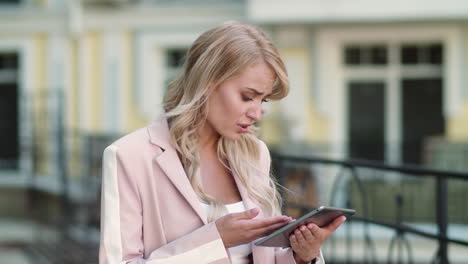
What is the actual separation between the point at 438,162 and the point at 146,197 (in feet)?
28.4

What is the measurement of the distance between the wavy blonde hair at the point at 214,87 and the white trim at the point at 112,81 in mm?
8934

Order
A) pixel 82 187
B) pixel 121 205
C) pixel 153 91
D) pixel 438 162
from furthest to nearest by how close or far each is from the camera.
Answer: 1. pixel 153 91
2. pixel 438 162
3. pixel 82 187
4. pixel 121 205

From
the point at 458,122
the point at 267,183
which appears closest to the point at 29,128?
the point at 458,122

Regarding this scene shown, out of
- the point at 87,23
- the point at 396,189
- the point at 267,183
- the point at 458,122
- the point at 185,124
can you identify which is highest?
the point at 87,23

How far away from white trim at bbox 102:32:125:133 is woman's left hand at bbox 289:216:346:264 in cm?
913

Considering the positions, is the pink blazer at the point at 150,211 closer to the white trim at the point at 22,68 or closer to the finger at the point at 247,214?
the finger at the point at 247,214

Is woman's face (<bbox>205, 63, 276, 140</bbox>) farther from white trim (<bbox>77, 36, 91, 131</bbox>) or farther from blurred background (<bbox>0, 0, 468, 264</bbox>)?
white trim (<bbox>77, 36, 91, 131</bbox>)

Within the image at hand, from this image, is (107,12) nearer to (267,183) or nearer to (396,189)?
(396,189)

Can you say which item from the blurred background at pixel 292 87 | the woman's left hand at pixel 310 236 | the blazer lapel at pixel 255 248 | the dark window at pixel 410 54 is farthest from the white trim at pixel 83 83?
the woman's left hand at pixel 310 236

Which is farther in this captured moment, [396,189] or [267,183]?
[396,189]

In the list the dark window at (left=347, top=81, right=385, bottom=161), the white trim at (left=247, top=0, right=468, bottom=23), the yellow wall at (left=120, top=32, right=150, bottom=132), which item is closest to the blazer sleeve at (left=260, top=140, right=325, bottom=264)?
the white trim at (left=247, top=0, right=468, bottom=23)

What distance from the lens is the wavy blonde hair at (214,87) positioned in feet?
6.43

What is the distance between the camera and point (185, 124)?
80.1 inches

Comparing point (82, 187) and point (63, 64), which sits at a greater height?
point (63, 64)
